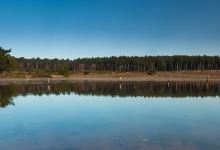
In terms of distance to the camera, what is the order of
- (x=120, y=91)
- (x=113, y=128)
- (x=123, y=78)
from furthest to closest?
(x=123, y=78) < (x=120, y=91) < (x=113, y=128)

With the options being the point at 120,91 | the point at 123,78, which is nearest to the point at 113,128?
the point at 120,91

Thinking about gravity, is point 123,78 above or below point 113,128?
below

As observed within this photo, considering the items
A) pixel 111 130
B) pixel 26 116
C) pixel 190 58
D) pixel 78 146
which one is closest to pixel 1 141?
pixel 78 146

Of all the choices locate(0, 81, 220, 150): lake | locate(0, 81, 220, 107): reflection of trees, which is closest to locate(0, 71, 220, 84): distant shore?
locate(0, 81, 220, 107): reflection of trees

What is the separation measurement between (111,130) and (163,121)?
4.74 m

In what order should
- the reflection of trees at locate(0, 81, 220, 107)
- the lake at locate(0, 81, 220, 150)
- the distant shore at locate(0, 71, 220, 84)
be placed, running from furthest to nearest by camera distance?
the distant shore at locate(0, 71, 220, 84), the reflection of trees at locate(0, 81, 220, 107), the lake at locate(0, 81, 220, 150)

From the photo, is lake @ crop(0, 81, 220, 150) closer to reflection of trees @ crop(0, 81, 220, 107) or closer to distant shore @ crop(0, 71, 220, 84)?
reflection of trees @ crop(0, 81, 220, 107)

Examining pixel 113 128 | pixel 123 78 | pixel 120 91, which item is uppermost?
pixel 113 128

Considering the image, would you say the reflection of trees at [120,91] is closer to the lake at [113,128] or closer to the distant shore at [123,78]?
the lake at [113,128]

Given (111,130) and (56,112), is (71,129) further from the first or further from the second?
(56,112)

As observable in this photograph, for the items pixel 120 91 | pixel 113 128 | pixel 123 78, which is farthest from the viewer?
pixel 123 78

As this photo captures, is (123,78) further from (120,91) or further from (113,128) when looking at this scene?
(113,128)

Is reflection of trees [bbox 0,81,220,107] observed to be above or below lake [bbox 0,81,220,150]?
below

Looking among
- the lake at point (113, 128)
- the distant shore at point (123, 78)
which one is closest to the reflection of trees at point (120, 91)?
the lake at point (113, 128)
